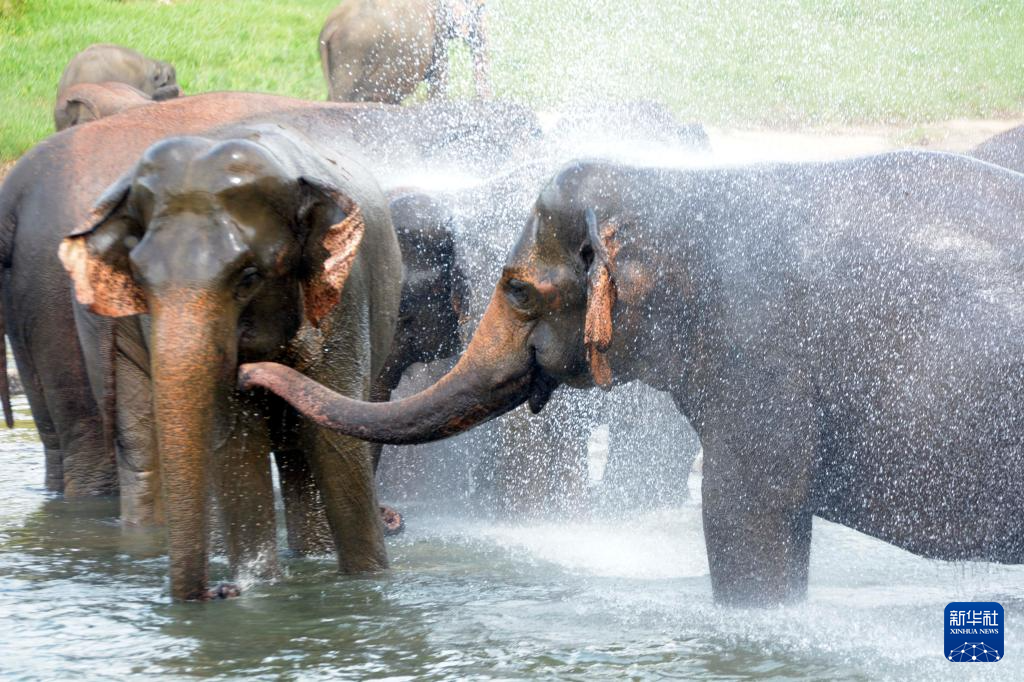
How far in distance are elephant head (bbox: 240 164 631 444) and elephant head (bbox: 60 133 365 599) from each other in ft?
0.75

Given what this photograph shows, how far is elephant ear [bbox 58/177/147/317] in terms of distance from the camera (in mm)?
5293

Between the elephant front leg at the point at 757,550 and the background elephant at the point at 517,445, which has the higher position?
the background elephant at the point at 517,445

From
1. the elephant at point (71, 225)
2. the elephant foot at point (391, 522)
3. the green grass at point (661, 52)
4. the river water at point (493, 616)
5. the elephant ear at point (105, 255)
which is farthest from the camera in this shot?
the green grass at point (661, 52)

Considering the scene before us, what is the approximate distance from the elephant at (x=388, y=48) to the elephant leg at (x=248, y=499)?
5.71 m

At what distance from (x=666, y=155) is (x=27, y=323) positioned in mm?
3012

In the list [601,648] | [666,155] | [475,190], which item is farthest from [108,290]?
[666,155]

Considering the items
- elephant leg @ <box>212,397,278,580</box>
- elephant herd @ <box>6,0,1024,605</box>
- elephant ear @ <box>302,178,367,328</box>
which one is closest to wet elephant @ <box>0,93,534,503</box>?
elephant leg @ <box>212,397,278,580</box>

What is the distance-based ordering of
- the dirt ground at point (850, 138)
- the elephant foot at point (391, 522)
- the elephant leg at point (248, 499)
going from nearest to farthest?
the elephant leg at point (248, 499)
the elephant foot at point (391, 522)
the dirt ground at point (850, 138)

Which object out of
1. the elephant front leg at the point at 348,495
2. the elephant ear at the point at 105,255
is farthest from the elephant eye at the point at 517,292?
the elephant ear at the point at 105,255

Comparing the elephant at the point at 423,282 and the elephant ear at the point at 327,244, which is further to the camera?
the elephant at the point at 423,282

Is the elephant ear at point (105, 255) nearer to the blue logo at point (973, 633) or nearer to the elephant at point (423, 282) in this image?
the elephant at point (423, 282)

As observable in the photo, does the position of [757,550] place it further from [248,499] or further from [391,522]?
[391,522]

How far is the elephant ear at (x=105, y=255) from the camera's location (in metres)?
5.29

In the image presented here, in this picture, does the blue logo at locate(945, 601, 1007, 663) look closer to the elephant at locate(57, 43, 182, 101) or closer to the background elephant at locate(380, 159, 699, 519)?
the background elephant at locate(380, 159, 699, 519)
